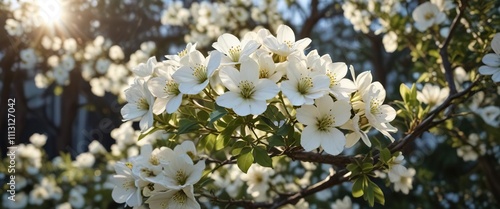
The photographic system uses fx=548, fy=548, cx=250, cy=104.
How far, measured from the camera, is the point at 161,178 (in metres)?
0.98

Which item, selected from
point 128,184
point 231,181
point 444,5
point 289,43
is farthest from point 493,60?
point 231,181

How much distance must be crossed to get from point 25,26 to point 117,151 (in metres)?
0.85

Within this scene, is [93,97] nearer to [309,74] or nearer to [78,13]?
[78,13]

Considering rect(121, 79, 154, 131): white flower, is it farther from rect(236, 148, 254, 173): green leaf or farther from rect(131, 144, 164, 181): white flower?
rect(236, 148, 254, 173): green leaf

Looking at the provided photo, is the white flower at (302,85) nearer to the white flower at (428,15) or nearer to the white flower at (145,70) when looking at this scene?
the white flower at (145,70)

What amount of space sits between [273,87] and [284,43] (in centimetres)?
13

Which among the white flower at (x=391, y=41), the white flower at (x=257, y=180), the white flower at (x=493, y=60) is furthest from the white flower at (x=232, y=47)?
the white flower at (x=391, y=41)

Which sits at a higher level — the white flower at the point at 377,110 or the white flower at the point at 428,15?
the white flower at the point at 377,110

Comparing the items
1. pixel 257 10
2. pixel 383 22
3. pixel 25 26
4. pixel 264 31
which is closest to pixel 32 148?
pixel 25 26

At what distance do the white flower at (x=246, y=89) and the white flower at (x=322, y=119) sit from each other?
0.22ft

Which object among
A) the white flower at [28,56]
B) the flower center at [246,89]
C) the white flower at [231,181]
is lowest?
the white flower at [231,181]

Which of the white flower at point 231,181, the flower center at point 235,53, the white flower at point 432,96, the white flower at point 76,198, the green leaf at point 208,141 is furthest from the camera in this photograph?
the white flower at point 76,198

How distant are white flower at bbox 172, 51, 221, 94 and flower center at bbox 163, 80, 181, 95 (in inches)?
1.5

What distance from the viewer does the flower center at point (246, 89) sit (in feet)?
3.03
